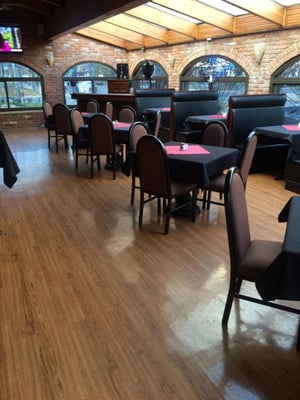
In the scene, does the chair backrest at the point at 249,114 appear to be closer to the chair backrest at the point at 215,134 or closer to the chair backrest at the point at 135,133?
the chair backrest at the point at 215,134

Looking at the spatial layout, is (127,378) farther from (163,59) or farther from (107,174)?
(163,59)

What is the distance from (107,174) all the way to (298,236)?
4074 mm

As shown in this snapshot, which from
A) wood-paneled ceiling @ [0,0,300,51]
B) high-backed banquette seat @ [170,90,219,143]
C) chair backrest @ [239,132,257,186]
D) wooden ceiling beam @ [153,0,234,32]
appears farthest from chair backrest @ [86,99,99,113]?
chair backrest @ [239,132,257,186]

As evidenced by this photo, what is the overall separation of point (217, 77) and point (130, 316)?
6.93 meters

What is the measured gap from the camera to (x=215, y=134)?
400 centimetres

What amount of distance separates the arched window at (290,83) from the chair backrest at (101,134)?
352 centimetres

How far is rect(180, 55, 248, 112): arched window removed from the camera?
7.17 m

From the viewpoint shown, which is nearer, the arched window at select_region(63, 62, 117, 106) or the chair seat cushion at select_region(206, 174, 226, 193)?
the chair seat cushion at select_region(206, 174, 226, 193)

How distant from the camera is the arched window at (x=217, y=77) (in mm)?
7168

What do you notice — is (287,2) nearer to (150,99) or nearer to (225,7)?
(225,7)

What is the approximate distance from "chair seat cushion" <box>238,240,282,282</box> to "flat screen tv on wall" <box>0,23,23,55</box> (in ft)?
33.2

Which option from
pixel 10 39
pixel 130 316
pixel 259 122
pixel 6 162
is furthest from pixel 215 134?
pixel 10 39

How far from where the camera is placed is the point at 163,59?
30.7ft

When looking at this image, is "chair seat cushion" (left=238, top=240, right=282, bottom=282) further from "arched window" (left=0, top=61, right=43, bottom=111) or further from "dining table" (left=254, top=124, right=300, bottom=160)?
"arched window" (left=0, top=61, right=43, bottom=111)
